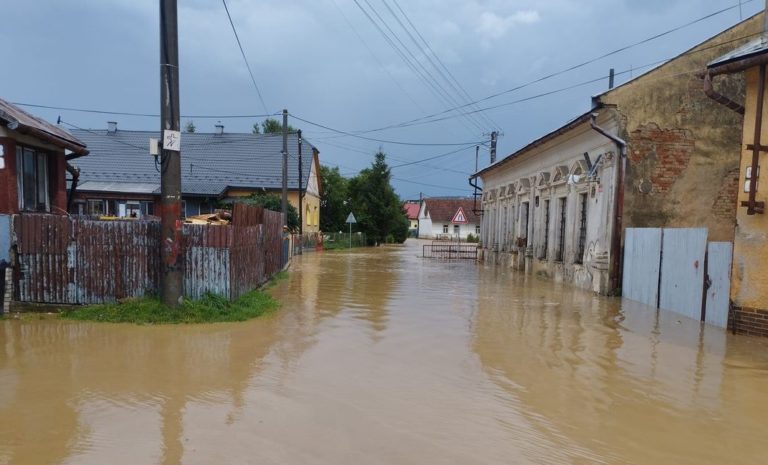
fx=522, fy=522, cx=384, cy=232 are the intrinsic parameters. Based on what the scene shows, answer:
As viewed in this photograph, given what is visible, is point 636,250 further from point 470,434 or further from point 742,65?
point 470,434

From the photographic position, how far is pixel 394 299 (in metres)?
12.3

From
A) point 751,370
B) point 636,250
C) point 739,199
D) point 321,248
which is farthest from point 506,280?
point 321,248

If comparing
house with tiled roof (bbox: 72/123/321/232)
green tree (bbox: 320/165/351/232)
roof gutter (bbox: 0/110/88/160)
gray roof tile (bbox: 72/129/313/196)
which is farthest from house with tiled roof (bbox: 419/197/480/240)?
roof gutter (bbox: 0/110/88/160)

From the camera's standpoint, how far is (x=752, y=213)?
828cm

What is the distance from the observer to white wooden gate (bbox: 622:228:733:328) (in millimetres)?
9195

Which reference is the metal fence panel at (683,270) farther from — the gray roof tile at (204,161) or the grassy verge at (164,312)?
the gray roof tile at (204,161)

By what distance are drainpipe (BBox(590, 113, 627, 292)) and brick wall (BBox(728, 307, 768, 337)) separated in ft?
15.0

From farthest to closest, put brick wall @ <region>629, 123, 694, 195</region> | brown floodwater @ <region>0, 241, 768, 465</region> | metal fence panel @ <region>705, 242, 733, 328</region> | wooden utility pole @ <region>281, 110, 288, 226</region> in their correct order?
wooden utility pole @ <region>281, 110, 288, 226</region> → brick wall @ <region>629, 123, 694, 195</region> → metal fence panel @ <region>705, 242, 733, 328</region> → brown floodwater @ <region>0, 241, 768, 465</region>

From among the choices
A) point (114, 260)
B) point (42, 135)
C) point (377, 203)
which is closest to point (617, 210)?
point (114, 260)

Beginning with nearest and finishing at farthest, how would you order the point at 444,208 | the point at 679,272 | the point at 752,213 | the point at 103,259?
the point at 752,213 < the point at 103,259 < the point at 679,272 < the point at 444,208

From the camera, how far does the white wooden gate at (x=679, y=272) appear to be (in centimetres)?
920

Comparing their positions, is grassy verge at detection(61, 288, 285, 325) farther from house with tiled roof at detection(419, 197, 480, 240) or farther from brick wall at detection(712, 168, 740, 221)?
house with tiled roof at detection(419, 197, 480, 240)

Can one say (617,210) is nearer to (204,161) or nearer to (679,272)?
(679,272)

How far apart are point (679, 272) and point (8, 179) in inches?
512
